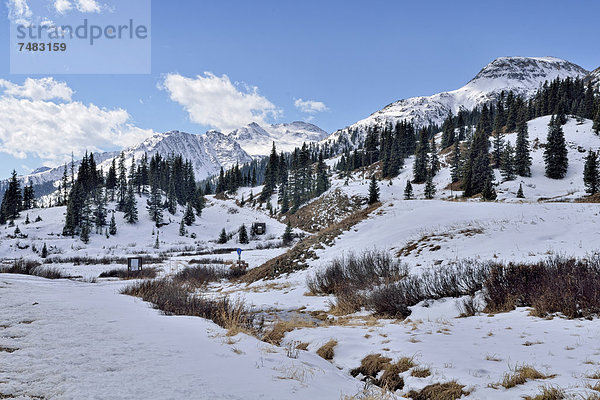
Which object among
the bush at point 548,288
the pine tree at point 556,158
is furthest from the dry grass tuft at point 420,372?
the pine tree at point 556,158

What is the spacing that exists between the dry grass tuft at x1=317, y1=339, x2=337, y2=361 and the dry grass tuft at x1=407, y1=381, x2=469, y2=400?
1.99 m

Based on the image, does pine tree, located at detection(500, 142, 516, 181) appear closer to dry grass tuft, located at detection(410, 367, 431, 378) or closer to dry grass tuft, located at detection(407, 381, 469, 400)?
dry grass tuft, located at detection(410, 367, 431, 378)

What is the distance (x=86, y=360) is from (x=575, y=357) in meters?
6.54

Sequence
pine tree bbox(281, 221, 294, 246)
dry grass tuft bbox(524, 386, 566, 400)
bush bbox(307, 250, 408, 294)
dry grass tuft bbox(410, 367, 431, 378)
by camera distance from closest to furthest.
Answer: dry grass tuft bbox(524, 386, 566, 400)
dry grass tuft bbox(410, 367, 431, 378)
bush bbox(307, 250, 408, 294)
pine tree bbox(281, 221, 294, 246)

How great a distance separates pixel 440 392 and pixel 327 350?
252 cm

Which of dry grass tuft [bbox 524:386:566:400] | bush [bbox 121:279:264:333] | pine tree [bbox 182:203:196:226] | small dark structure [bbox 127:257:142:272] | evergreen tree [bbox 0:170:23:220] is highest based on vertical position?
evergreen tree [bbox 0:170:23:220]

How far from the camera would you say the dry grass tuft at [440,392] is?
12.5ft

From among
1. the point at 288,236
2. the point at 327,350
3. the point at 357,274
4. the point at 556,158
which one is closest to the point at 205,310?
the point at 327,350

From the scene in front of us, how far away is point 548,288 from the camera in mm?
7023

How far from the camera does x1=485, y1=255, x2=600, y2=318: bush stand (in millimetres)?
6273

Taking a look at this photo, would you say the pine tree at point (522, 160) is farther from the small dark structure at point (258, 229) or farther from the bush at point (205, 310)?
the bush at point (205, 310)

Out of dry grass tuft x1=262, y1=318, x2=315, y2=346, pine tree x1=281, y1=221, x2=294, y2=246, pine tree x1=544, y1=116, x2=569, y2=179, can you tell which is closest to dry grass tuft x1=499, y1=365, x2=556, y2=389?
dry grass tuft x1=262, y1=318, x2=315, y2=346

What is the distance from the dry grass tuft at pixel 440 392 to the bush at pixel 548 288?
4.16 m

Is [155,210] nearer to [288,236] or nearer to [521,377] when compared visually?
[288,236]
